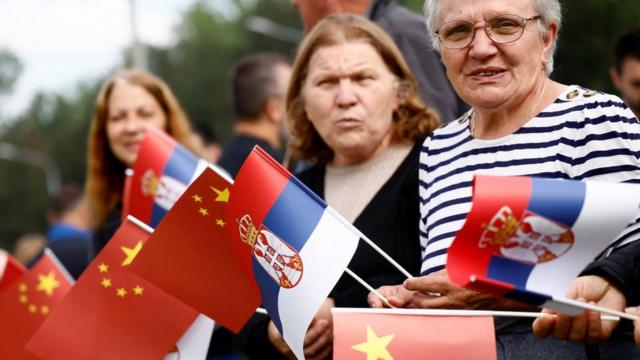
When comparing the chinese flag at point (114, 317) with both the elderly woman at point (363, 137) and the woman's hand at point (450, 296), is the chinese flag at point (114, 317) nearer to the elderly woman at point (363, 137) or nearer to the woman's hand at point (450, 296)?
the elderly woman at point (363, 137)

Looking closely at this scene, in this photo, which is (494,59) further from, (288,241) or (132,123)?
(132,123)

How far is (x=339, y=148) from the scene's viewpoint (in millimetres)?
4371

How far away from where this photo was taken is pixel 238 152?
261 inches

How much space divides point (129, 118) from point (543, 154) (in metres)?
3.12

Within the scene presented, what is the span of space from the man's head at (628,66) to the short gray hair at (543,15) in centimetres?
311

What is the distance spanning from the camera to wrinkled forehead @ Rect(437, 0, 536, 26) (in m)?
3.25

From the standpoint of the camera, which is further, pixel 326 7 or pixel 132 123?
pixel 132 123

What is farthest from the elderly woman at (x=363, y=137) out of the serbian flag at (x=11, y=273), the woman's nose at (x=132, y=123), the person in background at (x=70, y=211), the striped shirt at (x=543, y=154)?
the person in background at (x=70, y=211)

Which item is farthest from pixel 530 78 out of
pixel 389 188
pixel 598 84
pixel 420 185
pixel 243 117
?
pixel 598 84

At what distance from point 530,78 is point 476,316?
2.42 feet

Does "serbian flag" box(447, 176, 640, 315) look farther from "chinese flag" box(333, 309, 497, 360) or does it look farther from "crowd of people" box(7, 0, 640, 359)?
"chinese flag" box(333, 309, 497, 360)

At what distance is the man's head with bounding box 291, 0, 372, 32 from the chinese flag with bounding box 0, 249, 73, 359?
65.9 inches

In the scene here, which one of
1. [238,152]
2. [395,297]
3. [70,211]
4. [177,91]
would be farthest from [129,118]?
[177,91]

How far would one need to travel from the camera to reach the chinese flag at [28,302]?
504 cm
